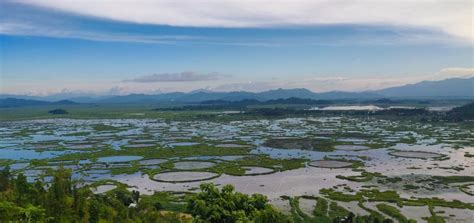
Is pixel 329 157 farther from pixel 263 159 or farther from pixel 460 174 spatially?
pixel 460 174

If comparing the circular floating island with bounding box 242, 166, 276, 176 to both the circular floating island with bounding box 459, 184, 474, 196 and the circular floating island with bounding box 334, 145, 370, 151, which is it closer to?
the circular floating island with bounding box 459, 184, 474, 196

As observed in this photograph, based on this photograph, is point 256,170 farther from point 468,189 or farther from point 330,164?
point 468,189

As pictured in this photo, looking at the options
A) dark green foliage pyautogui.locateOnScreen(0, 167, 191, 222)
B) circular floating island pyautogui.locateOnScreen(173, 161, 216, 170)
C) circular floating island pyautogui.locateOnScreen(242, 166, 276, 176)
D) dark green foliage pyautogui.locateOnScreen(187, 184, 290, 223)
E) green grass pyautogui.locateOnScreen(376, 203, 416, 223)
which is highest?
dark green foliage pyautogui.locateOnScreen(0, 167, 191, 222)

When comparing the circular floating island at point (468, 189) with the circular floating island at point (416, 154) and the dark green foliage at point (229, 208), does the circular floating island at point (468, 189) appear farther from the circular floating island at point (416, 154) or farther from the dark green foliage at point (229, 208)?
the dark green foliage at point (229, 208)

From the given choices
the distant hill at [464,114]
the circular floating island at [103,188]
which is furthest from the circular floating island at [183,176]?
the distant hill at [464,114]

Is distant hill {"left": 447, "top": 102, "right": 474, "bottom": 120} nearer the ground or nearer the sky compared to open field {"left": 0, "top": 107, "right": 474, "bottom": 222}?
nearer the sky

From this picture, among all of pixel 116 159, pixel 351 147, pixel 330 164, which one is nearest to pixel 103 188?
pixel 116 159

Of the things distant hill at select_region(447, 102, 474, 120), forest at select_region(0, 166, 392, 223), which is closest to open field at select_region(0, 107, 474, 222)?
forest at select_region(0, 166, 392, 223)
